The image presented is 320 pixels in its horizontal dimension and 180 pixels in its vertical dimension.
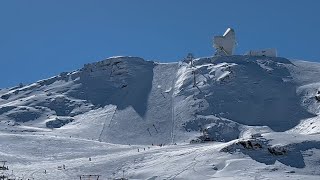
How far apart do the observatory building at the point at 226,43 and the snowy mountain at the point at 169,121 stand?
5644mm

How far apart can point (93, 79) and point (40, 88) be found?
811 centimetres

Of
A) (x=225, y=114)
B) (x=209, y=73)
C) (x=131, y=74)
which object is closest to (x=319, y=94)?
(x=225, y=114)

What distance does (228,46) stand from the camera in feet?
352

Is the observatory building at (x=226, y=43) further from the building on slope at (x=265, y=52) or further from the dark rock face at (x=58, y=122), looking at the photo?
the dark rock face at (x=58, y=122)

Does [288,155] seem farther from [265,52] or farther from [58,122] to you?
[265,52]

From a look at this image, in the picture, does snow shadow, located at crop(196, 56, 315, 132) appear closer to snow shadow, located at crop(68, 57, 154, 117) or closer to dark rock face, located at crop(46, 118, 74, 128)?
snow shadow, located at crop(68, 57, 154, 117)

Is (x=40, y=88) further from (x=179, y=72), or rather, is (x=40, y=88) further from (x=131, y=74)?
(x=179, y=72)

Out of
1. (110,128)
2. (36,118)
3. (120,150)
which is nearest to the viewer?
(120,150)

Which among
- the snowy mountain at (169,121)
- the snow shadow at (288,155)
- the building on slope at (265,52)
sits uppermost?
the building on slope at (265,52)

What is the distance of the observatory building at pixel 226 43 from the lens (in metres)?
107

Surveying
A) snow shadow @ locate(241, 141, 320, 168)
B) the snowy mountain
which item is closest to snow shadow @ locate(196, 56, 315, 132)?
the snowy mountain

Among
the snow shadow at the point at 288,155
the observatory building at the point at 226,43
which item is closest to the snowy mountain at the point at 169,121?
the snow shadow at the point at 288,155

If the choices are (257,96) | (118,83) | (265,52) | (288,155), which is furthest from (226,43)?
(288,155)

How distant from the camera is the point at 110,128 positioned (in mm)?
76750
